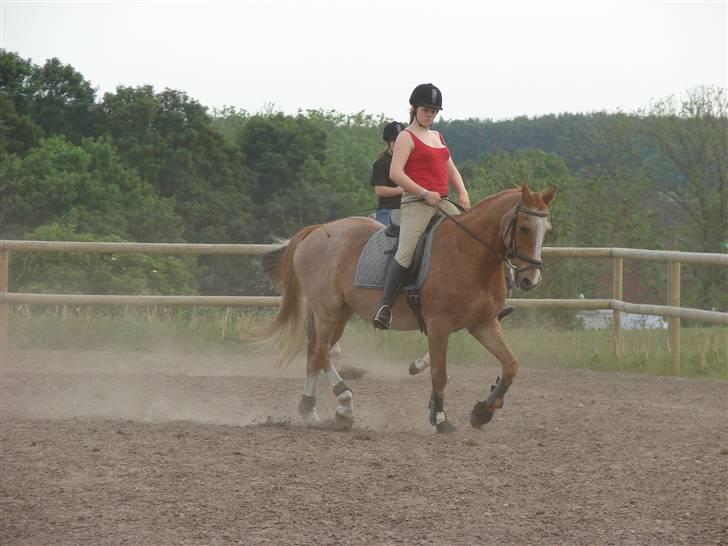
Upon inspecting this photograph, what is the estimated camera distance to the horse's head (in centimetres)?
713

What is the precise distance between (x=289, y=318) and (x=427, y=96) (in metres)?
2.54

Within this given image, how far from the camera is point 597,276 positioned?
987 inches

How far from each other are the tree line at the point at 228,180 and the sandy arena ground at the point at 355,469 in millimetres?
16418

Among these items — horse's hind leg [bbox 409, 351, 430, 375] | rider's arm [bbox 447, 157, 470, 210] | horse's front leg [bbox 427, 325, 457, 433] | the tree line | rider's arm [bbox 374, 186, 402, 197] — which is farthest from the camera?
the tree line

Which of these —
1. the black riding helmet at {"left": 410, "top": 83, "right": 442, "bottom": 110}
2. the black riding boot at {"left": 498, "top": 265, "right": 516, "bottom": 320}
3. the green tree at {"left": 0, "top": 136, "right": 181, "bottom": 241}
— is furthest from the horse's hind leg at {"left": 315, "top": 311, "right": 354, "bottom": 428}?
the green tree at {"left": 0, "top": 136, "right": 181, "bottom": 241}

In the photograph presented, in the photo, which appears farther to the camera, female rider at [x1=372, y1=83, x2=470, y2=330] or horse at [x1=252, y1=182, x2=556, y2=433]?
female rider at [x1=372, y1=83, x2=470, y2=330]

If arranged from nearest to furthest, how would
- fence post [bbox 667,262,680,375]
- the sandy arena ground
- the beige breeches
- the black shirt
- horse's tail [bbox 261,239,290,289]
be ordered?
1. the sandy arena ground
2. the beige breeches
3. horse's tail [bbox 261,239,290,289]
4. the black shirt
5. fence post [bbox 667,262,680,375]

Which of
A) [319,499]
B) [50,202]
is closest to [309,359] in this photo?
[319,499]

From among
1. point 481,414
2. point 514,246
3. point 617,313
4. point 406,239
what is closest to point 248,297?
point 617,313

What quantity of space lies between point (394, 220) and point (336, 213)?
27.6 metres

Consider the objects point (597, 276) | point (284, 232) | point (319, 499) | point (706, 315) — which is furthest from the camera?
point (284, 232)

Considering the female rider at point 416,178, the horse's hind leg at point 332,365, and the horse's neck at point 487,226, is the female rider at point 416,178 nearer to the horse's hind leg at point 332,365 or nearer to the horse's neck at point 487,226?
the horse's neck at point 487,226

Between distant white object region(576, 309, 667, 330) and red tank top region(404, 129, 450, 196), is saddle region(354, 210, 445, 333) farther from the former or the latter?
distant white object region(576, 309, 667, 330)

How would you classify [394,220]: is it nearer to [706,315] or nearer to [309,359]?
[309,359]
